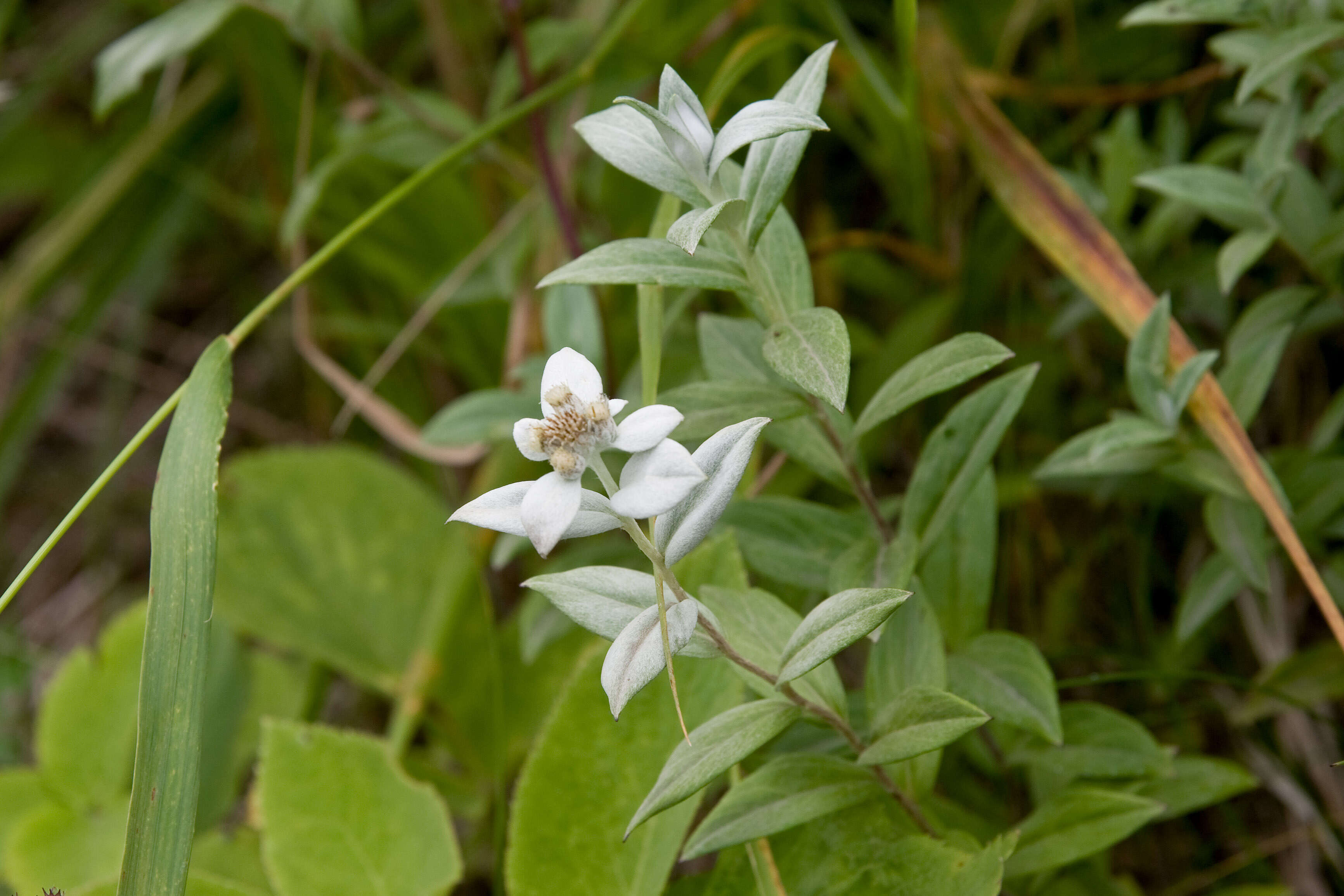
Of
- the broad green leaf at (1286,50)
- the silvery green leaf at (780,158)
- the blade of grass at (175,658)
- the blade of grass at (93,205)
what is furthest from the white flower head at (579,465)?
the blade of grass at (93,205)

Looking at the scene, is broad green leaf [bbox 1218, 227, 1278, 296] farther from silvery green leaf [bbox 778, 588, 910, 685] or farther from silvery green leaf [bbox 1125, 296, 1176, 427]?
silvery green leaf [bbox 778, 588, 910, 685]

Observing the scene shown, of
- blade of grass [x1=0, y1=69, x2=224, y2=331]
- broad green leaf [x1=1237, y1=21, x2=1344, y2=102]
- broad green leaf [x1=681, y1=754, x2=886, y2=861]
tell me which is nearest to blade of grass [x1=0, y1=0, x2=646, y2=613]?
broad green leaf [x1=681, y1=754, x2=886, y2=861]

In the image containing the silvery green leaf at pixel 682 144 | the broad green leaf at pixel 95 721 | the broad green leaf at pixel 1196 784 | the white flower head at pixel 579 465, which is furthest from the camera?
the broad green leaf at pixel 95 721

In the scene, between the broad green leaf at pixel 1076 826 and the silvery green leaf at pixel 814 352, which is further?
the broad green leaf at pixel 1076 826

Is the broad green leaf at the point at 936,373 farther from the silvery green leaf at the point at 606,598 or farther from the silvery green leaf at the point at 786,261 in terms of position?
the silvery green leaf at the point at 606,598

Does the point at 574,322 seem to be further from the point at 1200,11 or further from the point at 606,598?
the point at 1200,11
